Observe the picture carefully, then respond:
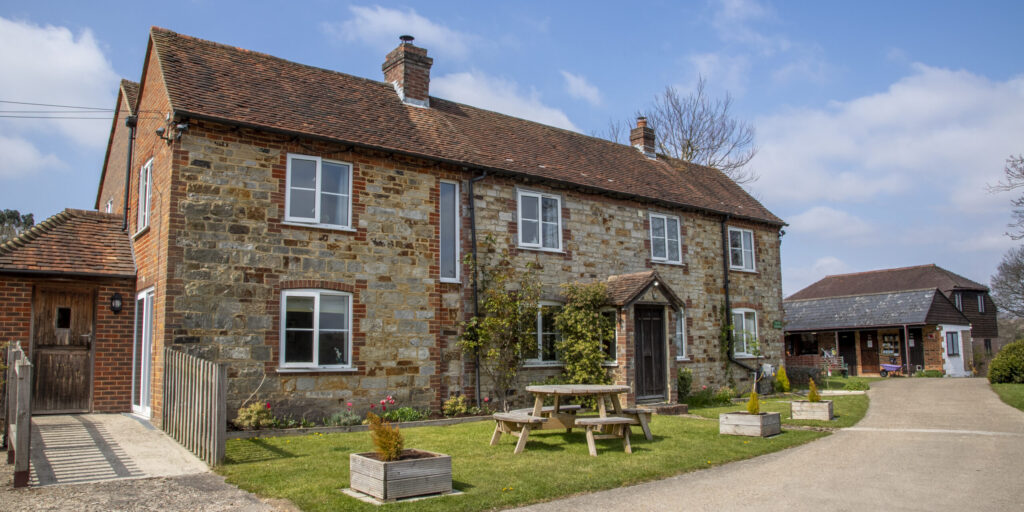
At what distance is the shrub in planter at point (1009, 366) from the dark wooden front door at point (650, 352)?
45.0 feet

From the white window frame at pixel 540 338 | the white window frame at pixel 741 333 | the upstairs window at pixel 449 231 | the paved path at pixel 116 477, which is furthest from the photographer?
the white window frame at pixel 741 333

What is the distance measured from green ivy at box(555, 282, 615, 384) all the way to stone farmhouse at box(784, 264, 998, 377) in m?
21.1

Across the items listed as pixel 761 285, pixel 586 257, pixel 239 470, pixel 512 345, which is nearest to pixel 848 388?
pixel 761 285

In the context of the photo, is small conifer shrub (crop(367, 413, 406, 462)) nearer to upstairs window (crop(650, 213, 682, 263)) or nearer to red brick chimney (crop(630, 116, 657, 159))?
upstairs window (crop(650, 213, 682, 263))

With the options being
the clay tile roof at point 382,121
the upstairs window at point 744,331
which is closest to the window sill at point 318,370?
the clay tile roof at point 382,121

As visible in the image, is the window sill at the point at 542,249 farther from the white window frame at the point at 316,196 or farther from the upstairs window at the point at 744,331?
the upstairs window at the point at 744,331

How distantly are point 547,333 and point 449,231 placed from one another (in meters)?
3.44

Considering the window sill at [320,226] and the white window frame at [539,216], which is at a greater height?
the white window frame at [539,216]

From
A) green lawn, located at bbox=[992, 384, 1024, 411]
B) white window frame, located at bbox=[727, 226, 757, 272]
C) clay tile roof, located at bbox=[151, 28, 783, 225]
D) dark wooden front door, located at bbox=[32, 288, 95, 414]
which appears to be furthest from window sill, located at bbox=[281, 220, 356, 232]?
green lawn, located at bbox=[992, 384, 1024, 411]

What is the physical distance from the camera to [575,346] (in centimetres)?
1580

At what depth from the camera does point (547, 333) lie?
16500mm

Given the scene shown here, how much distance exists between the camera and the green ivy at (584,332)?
15.6 metres

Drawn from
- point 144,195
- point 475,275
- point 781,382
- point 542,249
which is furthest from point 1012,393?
point 144,195

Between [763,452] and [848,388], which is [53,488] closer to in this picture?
[763,452]
